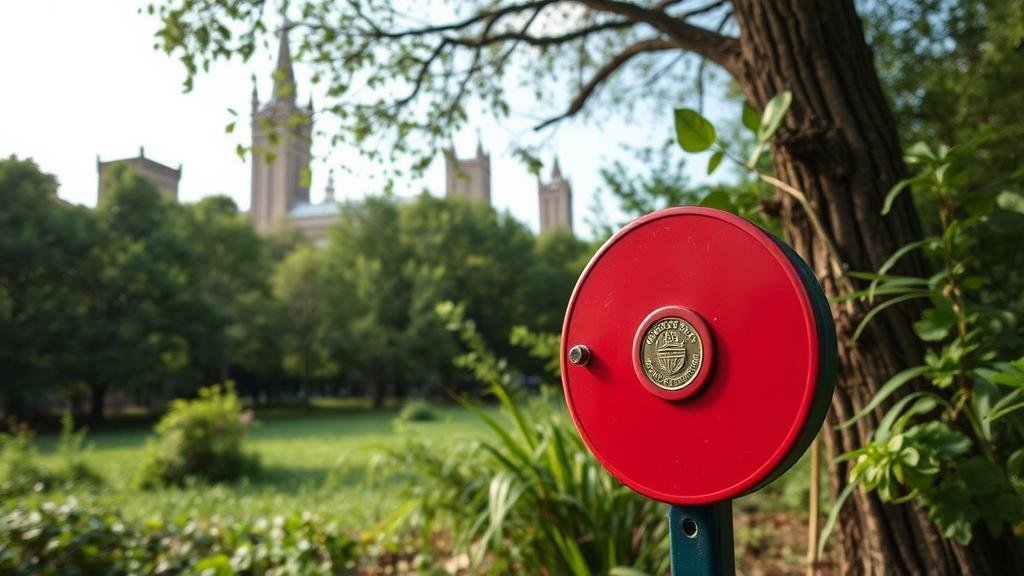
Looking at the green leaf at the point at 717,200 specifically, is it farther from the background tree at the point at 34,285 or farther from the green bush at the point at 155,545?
the background tree at the point at 34,285

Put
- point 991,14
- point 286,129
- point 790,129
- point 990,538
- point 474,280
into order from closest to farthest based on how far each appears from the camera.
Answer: point 990,538 < point 790,129 < point 286,129 < point 991,14 < point 474,280

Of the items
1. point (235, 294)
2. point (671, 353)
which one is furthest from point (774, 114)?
point (235, 294)

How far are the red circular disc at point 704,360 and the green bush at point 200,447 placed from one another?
345 inches

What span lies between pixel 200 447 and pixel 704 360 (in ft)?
30.5

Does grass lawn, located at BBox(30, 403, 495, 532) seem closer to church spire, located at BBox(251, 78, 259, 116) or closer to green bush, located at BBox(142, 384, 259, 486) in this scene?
green bush, located at BBox(142, 384, 259, 486)

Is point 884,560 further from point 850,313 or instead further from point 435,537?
point 435,537

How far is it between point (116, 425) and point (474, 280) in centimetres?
1595

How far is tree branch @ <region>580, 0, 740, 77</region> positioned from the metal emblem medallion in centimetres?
142

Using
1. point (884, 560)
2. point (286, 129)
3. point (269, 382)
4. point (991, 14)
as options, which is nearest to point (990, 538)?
point (884, 560)

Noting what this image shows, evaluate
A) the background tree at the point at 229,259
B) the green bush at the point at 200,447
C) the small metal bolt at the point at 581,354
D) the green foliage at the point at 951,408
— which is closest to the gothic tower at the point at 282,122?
the small metal bolt at the point at 581,354

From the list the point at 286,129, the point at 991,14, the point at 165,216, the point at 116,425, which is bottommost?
the point at 116,425

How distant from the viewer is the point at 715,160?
5.16 ft

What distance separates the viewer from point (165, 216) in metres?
22.7

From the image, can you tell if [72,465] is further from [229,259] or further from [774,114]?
[229,259]
